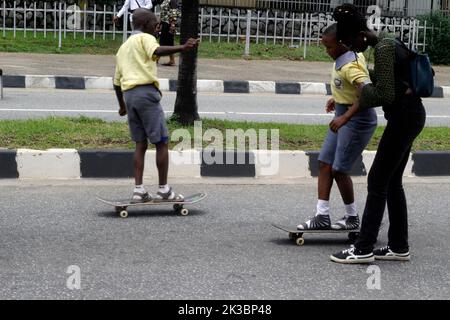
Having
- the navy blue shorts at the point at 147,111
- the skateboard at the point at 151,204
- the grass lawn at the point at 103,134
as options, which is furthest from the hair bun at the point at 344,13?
the grass lawn at the point at 103,134

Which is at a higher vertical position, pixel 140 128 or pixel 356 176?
pixel 140 128

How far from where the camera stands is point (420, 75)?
5582 mm

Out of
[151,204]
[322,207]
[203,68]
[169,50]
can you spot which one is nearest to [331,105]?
[322,207]

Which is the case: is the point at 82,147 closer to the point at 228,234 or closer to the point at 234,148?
the point at 234,148

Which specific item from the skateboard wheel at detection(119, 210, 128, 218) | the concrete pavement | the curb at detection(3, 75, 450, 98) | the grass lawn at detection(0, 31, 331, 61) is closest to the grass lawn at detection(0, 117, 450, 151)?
the skateboard wheel at detection(119, 210, 128, 218)

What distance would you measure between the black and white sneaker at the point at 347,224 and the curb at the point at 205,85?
9.21 m

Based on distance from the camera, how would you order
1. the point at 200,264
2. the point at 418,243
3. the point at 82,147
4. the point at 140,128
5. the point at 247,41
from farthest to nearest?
the point at 247,41 → the point at 82,147 → the point at 140,128 → the point at 418,243 → the point at 200,264

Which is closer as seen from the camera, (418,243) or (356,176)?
(418,243)

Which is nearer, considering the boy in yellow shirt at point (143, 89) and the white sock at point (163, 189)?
the boy in yellow shirt at point (143, 89)

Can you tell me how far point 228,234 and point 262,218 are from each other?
1.96 ft

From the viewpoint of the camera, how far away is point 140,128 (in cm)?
713

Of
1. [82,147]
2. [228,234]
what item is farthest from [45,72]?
[228,234]

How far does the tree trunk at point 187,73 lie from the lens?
952 cm

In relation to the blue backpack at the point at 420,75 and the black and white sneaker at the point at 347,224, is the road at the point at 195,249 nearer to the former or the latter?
the black and white sneaker at the point at 347,224
